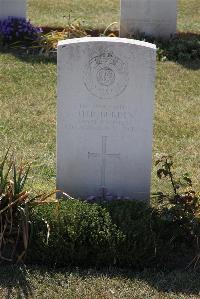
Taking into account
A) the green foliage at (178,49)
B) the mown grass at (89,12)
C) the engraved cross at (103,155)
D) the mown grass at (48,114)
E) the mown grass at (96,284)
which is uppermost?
the mown grass at (89,12)

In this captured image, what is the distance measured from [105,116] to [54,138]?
227 cm

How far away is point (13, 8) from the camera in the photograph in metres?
12.6

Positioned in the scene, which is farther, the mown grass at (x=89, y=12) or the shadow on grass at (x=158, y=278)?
the mown grass at (x=89, y=12)

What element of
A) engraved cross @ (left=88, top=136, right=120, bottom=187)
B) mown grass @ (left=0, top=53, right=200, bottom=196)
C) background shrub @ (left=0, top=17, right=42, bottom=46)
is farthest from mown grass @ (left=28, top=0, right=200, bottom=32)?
engraved cross @ (left=88, top=136, right=120, bottom=187)

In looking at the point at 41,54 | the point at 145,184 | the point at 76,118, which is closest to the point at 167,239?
the point at 145,184

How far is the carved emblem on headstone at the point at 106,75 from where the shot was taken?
6.09 meters

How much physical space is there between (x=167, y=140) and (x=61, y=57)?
2.75 m

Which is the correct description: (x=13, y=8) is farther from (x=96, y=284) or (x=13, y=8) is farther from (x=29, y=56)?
(x=96, y=284)

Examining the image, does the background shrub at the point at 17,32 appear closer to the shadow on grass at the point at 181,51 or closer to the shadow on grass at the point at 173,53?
the shadow on grass at the point at 173,53

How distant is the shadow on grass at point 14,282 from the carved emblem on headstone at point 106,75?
1567 mm

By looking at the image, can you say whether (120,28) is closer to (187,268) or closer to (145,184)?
(145,184)

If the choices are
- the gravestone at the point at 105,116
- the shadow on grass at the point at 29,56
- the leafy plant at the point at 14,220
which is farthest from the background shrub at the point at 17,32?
the leafy plant at the point at 14,220

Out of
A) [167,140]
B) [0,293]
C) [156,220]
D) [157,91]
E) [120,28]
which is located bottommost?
[0,293]

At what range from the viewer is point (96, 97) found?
A: 20.3 feet
